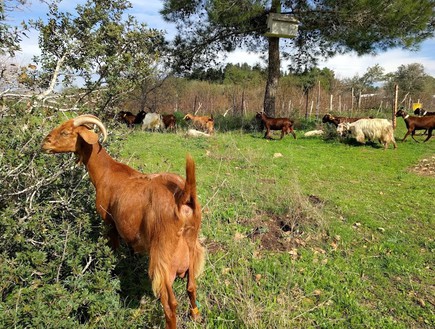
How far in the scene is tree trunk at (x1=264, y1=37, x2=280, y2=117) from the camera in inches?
595

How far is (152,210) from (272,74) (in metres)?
14.0

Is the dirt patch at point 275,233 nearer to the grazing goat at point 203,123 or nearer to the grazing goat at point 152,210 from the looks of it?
the grazing goat at point 152,210

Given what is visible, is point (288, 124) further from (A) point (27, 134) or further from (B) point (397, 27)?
(A) point (27, 134)

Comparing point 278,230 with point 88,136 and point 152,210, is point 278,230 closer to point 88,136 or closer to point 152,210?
point 152,210

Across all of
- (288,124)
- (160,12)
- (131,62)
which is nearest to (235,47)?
(160,12)

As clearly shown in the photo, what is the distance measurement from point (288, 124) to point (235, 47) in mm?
5127

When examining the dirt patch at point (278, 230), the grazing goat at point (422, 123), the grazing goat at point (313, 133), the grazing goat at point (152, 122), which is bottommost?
the dirt patch at point (278, 230)

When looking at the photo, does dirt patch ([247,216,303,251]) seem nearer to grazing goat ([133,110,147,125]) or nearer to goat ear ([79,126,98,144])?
goat ear ([79,126,98,144])

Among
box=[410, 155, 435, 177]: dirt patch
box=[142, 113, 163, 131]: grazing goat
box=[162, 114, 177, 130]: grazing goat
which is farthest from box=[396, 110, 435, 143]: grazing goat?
box=[142, 113, 163, 131]: grazing goat

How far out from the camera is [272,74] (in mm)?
15625

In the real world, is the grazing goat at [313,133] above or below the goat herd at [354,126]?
below

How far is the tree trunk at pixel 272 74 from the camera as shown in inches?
595

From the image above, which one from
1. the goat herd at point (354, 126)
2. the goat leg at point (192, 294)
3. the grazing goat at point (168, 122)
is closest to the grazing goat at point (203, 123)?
the goat herd at point (354, 126)

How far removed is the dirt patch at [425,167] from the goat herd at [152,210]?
791cm
